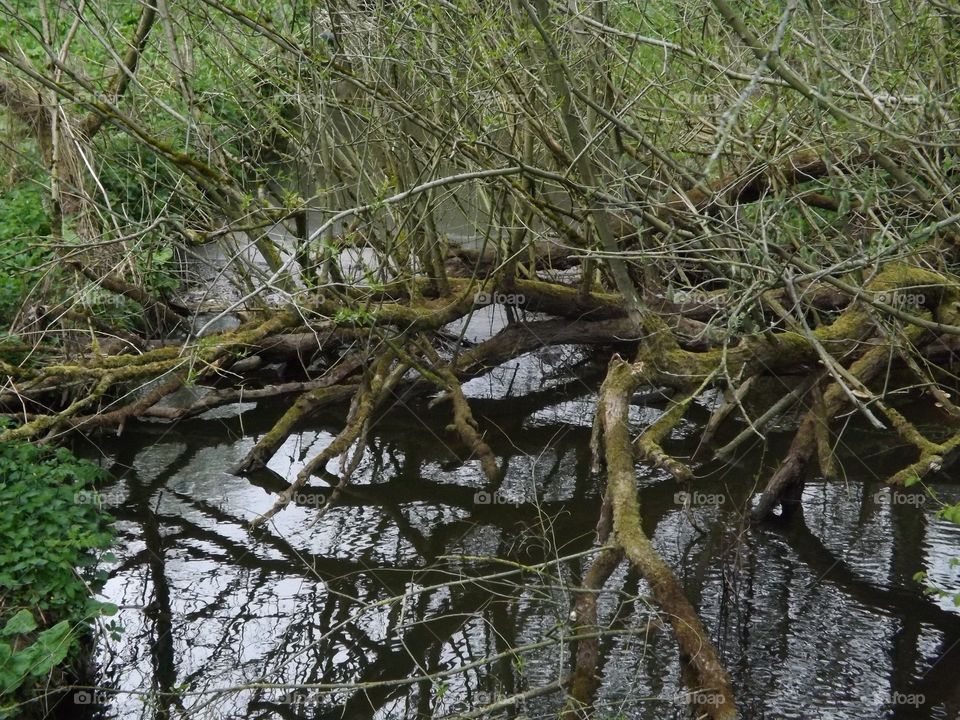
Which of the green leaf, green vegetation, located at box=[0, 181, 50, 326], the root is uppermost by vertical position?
green vegetation, located at box=[0, 181, 50, 326]

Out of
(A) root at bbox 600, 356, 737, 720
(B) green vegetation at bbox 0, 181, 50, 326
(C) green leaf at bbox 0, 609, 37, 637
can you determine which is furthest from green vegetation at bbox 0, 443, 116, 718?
(A) root at bbox 600, 356, 737, 720

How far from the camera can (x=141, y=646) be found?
6.12 m

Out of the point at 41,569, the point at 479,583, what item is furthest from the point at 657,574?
the point at 41,569

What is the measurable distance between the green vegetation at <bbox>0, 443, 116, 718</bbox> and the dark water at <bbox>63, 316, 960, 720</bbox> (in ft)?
1.55

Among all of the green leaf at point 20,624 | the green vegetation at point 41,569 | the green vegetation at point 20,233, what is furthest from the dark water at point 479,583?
the green vegetation at point 20,233

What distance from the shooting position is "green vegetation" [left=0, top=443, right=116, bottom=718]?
4.96 metres

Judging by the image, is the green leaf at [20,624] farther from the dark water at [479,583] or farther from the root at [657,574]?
the root at [657,574]

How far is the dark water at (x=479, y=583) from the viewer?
216 inches

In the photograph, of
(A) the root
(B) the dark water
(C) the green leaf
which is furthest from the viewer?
(B) the dark water

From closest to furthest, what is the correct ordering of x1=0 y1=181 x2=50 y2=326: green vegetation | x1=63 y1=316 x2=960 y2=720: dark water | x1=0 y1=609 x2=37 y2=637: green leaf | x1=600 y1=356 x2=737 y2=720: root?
1. x1=600 y1=356 x2=737 y2=720: root
2. x1=0 y1=609 x2=37 y2=637: green leaf
3. x1=63 y1=316 x2=960 y2=720: dark water
4. x1=0 y1=181 x2=50 y2=326: green vegetation

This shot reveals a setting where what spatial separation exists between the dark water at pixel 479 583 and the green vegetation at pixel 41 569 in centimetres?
47

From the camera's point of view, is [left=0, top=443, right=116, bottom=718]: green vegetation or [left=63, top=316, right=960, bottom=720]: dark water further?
[left=63, top=316, right=960, bottom=720]: dark water

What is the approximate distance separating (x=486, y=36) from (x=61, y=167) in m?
3.87

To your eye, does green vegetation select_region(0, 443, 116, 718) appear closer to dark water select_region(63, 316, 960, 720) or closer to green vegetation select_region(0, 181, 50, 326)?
dark water select_region(63, 316, 960, 720)
